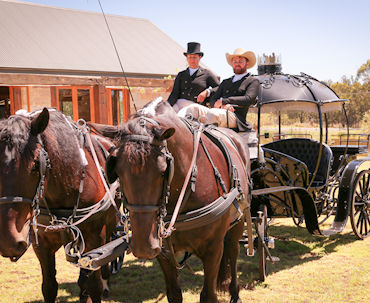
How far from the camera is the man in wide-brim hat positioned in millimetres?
4180

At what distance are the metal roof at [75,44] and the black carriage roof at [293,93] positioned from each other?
873cm

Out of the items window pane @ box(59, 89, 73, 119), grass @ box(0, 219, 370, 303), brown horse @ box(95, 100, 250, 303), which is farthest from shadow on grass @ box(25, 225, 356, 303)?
window pane @ box(59, 89, 73, 119)

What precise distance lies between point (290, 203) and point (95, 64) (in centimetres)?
1029

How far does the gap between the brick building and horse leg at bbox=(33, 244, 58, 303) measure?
747 cm

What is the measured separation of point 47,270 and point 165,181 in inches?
69.2

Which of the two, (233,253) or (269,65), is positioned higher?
(269,65)

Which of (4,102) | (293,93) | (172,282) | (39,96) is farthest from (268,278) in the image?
(4,102)

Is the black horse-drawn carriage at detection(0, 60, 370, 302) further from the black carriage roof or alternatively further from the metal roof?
the metal roof

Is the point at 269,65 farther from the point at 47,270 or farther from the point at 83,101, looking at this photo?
the point at 83,101

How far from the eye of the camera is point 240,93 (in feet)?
15.0

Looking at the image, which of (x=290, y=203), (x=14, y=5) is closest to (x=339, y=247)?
(x=290, y=203)

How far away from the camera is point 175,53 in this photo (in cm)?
1731

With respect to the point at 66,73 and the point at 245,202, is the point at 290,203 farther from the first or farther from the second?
the point at 66,73

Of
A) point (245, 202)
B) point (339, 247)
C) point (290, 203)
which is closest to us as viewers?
point (245, 202)
